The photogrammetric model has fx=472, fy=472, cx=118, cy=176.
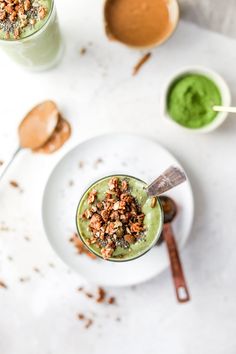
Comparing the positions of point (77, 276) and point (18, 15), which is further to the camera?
point (77, 276)

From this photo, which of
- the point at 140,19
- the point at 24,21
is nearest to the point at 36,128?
the point at 24,21

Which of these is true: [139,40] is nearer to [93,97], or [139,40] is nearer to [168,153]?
[93,97]

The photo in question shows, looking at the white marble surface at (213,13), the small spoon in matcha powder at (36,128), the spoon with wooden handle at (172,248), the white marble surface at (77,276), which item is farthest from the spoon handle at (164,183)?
the white marble surface at (213,13)

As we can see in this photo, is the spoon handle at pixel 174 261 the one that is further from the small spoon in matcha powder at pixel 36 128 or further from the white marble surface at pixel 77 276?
the small spoon in matcha powder at pixel 36 128

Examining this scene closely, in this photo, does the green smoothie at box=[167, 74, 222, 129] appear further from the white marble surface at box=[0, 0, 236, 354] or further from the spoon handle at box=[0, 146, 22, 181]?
the spoon handle at box=[0, 146, 22, 181]

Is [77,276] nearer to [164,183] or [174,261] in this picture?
[174,261]

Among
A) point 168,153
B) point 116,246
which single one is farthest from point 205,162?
point 116,246
